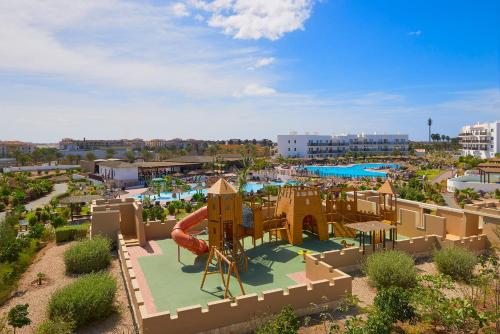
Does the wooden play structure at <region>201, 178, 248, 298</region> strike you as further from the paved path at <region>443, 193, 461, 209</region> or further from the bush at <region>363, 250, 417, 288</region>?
the paved path at <region>443, 193, 461, 209</region>

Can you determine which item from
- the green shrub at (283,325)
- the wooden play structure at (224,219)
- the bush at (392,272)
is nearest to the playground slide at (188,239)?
the wooden play structure at (224,219)

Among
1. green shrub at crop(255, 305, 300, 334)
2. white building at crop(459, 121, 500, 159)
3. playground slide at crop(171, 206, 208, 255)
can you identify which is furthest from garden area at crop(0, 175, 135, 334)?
white building at crop(459, 121, 500, 159)

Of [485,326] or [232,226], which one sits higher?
[232,226]

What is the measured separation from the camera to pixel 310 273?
583 inches

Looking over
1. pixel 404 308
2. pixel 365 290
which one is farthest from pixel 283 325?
pixel 365 290

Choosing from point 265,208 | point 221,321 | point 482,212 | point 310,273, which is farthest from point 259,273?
point 482,212

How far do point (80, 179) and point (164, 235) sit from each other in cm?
4636

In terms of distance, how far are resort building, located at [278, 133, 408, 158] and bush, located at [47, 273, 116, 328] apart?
8931cm

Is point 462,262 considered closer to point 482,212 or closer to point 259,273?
point 482,212

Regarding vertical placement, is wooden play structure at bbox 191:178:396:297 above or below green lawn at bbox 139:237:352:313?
above

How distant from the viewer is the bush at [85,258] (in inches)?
641

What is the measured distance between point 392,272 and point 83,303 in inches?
420

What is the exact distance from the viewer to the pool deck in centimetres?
1344

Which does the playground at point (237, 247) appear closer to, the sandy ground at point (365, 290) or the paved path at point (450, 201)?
the sandy ground at point (365, 290)
